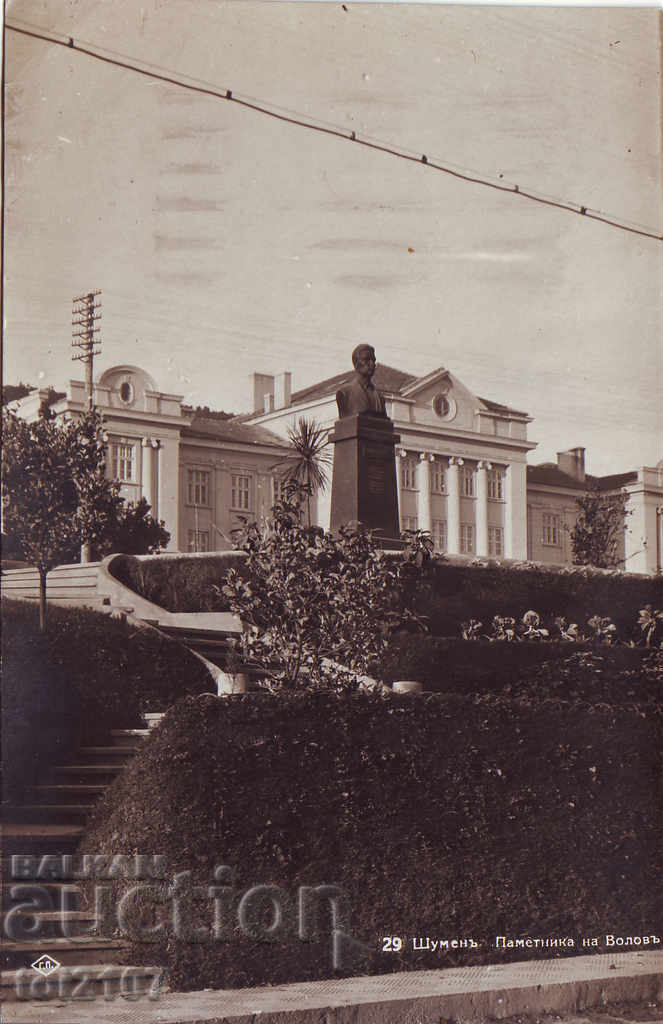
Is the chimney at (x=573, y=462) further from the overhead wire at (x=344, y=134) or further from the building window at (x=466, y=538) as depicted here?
the overhead wire at (x=344, y=134)

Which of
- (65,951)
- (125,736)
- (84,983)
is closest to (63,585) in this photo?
(125,736)

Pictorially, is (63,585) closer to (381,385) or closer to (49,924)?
(49,924)

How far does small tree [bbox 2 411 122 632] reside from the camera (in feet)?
18.4

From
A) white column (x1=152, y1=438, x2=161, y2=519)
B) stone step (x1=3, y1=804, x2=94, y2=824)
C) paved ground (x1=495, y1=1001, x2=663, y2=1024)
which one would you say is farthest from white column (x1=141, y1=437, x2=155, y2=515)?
paved ground (x1=495, y1=1001, x2=663, y2=1024)

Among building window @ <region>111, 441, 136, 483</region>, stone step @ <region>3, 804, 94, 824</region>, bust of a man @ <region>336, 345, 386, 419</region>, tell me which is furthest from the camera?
bust of a man @ <region>336, 345, 386, 419</region>

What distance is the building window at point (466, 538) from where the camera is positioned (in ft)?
22.8

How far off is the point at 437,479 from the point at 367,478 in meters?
0.52

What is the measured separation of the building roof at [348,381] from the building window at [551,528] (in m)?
1.38

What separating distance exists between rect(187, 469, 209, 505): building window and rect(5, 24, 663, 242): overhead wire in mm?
2205

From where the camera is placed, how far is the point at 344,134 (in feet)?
20.7

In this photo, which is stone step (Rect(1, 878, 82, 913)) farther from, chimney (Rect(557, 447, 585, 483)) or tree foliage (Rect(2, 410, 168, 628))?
chimney (Rect(557, 447, 585, 483))

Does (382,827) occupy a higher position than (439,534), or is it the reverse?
(439,534)

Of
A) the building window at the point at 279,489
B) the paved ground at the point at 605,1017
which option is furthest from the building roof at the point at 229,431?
the paved ground at the point at 605,1017

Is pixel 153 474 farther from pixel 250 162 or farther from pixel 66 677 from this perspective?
pixel 250 162
